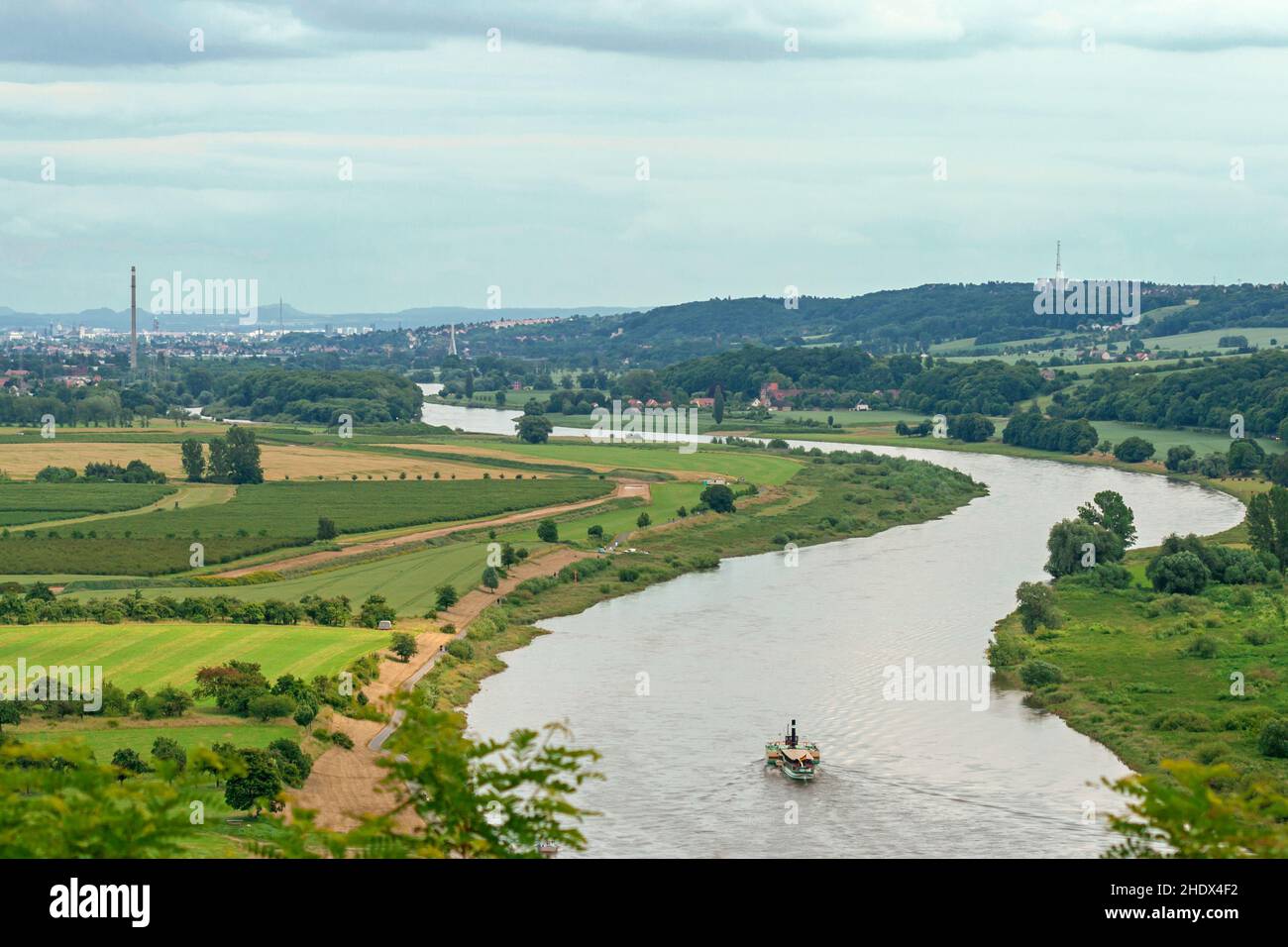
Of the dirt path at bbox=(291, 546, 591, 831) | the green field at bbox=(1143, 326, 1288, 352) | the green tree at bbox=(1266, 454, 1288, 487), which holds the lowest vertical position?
the dirt path at bbox=(291, 546, 591, 831)

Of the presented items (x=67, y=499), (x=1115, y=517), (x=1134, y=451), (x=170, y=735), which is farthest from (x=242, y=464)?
(x=170, y=735)

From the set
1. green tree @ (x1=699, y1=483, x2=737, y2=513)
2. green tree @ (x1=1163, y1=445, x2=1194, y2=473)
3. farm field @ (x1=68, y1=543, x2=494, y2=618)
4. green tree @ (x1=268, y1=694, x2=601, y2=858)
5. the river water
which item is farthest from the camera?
green tree @ (x1=1163, y1=445, x2=1194, y2=473)

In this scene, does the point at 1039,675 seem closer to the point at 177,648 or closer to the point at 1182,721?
the point at 1182,721

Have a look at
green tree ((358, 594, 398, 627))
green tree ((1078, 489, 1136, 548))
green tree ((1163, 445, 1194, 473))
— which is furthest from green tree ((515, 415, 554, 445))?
green tree ((358, 594, 398, 627))

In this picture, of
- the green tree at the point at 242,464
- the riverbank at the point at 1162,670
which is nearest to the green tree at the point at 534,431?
the green tree at the point at 242,464

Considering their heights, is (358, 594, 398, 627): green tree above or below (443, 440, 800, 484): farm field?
below

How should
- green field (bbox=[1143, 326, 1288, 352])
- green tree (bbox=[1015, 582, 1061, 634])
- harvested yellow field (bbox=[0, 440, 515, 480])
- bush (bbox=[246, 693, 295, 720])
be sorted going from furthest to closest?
green field (bbox=[1143, 326, 1288, 352]), harvested yellow field (bbox=[0, 440, 515, 480]), green tree (bbox=[1015, 582, 1061, 634]), bush (bbox=[246, 693, 295, 720])

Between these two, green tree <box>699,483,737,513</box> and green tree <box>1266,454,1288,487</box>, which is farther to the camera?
green tree <box>1266,454,1288,487</box>

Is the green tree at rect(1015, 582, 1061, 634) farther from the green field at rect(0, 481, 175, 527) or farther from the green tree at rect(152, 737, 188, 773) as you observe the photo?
the green field at rect(0, 481, 175, 527)
